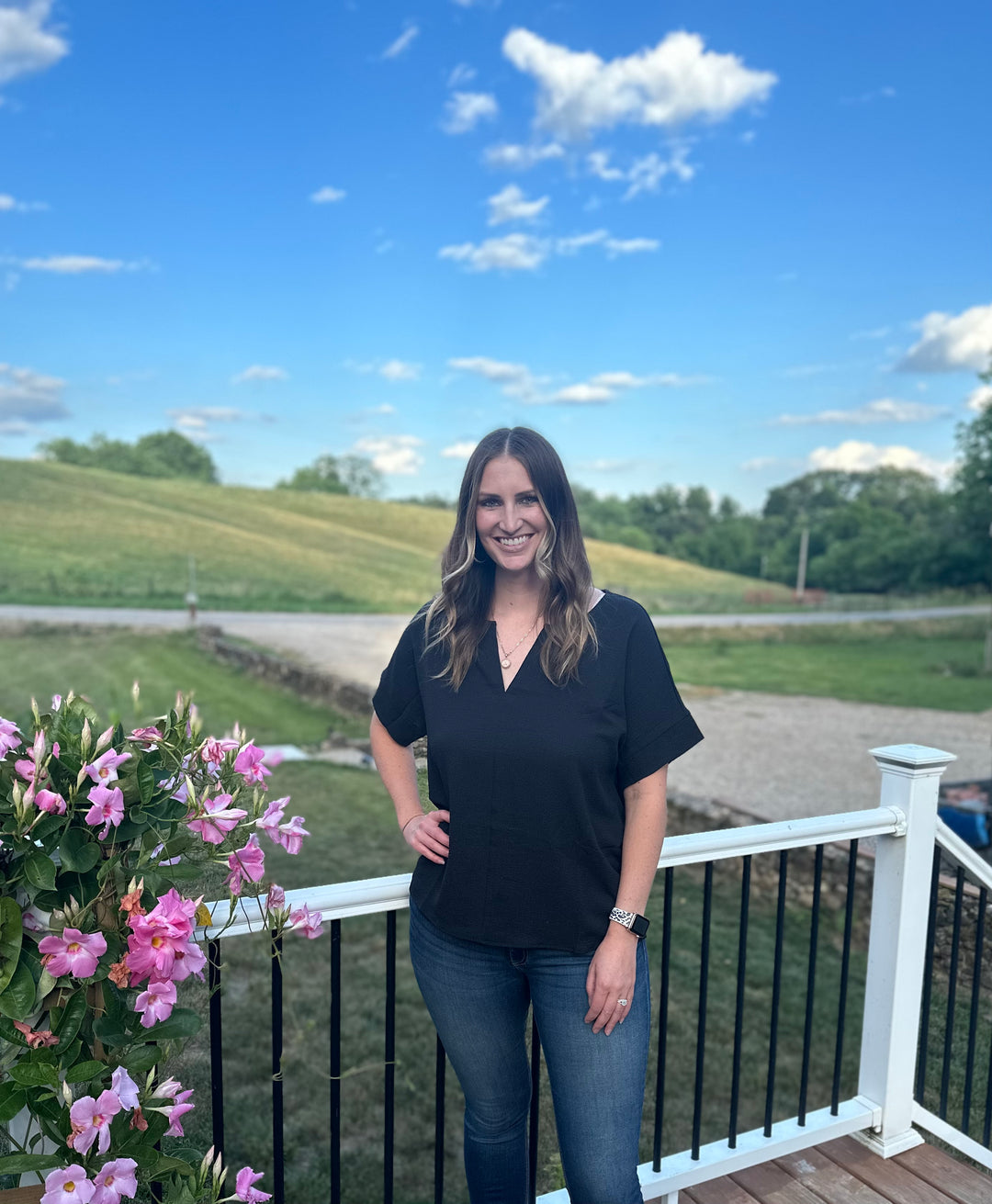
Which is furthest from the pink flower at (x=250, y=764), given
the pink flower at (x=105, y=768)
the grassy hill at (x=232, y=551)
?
the grassy hill at (x=232, y=551)

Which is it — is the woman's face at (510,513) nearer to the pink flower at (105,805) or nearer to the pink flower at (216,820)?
the pink flower at (216,820)

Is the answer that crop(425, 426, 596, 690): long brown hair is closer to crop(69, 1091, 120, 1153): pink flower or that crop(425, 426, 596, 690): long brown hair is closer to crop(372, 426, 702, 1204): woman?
crop(372, 426, 702, 1204): woman

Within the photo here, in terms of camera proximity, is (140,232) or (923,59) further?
(140,232)

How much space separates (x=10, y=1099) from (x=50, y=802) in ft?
1.08

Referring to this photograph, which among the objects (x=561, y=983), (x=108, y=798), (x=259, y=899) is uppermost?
(x=108, y=798)

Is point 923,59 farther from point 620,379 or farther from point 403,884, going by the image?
point 620,379

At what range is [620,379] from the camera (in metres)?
94.9

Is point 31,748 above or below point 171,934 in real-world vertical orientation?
above

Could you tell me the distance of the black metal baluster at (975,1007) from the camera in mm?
2051

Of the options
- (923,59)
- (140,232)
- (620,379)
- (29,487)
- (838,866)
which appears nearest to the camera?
(838,866)

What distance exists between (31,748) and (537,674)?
667mm

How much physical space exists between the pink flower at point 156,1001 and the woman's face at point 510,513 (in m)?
0.74

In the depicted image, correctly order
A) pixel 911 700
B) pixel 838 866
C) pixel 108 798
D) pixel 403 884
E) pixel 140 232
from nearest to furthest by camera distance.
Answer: pixel 108 798 < pixel 403 884 < pixel 838 866 < pixel 911 700 < pixel 140 232

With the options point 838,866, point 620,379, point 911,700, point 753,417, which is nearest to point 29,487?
point 911,700
